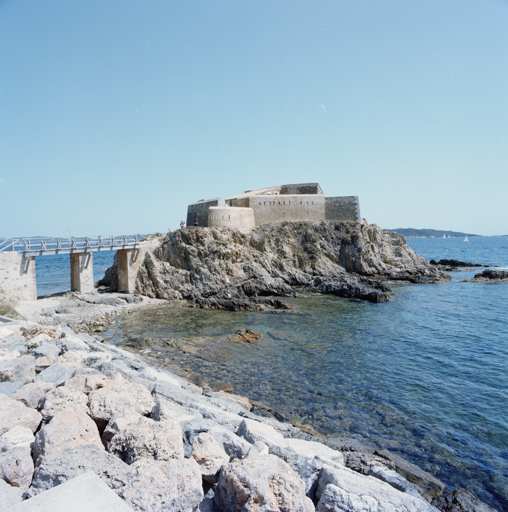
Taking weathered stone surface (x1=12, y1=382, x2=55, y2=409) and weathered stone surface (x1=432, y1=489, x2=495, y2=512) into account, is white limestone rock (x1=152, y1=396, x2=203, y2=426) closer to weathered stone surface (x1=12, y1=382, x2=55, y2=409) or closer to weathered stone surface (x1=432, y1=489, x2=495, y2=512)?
weathered stone surface (x1=12, y1=382, x2=55, y2=409)

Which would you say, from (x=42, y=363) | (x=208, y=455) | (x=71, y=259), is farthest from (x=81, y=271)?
(x=208, y=455)

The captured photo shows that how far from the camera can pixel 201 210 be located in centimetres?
3759

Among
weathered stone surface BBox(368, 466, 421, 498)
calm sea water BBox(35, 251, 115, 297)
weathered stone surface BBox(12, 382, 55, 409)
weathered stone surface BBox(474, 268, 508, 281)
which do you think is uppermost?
weathered stone surface BBox(12, 382, 55, 409)

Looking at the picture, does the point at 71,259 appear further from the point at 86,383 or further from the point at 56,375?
the point at 86,383

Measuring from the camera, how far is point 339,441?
8.37 meters

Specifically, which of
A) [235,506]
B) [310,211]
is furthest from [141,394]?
[310,211]

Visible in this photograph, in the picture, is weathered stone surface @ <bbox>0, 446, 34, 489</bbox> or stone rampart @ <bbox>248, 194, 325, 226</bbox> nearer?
weathered stone surface @ <bbox>0, 446, 34, 489</bbox>

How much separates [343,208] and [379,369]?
2902 centimetres

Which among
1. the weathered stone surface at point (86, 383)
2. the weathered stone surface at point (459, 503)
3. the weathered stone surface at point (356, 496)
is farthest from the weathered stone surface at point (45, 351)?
the weathered stone surface at point (459, 503)

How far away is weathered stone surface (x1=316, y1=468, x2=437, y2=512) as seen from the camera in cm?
382

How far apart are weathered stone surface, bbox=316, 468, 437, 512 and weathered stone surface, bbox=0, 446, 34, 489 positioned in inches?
119

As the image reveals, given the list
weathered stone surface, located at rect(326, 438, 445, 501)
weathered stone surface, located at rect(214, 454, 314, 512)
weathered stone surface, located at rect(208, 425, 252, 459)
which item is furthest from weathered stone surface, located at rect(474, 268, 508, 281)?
weathered stone surface, located at rect(214, 454, 314, 512)

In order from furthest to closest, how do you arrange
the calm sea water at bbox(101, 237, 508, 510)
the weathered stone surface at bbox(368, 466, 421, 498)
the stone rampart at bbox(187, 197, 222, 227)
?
the stone rampart at bbox(187, 197, 222, 227), the calm sea water at bbox(101, 237, 508, 510), the weathered stone surface at bbox(368, 466, 421, 498)

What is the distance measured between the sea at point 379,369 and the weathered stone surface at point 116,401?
17.7 feet
